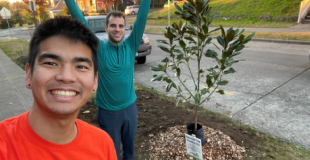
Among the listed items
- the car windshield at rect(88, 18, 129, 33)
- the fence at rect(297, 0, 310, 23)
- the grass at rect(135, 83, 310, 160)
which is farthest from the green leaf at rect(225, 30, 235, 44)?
the fence at rect(297, 0, 310, 23)

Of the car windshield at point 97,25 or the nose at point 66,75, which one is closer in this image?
the nose at point 66,75

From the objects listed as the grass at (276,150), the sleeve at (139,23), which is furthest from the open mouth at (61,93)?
the grass at (276,150)

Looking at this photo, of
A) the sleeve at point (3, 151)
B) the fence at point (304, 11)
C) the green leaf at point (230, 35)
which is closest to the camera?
the sleeve at point (3, 151)

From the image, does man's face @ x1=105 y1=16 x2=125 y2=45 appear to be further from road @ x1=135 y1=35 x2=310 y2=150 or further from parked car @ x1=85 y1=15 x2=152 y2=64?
parked car @ x1=85 y1=15 x2=152 y2=64

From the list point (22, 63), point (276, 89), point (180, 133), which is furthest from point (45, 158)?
point (22, 63)

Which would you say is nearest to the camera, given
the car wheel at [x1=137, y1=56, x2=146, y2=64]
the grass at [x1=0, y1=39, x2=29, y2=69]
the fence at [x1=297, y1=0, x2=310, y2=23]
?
the car wheel at [x1=137, y1=56, x2=146, y2=64]

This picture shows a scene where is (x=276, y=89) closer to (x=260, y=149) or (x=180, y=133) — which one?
(x=260, y=149)

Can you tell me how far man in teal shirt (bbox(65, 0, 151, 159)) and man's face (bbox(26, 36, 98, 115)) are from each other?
1086 millimetres

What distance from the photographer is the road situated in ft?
13.0

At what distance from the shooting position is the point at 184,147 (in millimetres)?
3201

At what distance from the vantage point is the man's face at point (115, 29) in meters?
2.35

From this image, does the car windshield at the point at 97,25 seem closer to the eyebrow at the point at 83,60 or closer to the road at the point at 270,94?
the road at the point at 270,94

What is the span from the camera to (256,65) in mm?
7914

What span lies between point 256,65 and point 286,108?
11.8ft
